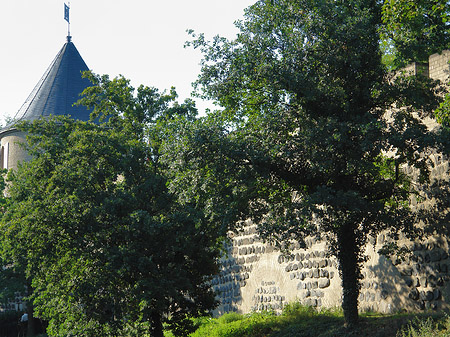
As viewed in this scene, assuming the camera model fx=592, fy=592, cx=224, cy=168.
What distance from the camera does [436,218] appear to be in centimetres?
1101

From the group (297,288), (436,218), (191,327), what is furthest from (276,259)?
(436,218)

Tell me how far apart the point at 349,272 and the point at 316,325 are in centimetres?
177

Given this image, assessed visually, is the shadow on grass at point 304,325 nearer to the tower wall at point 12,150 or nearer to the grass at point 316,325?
the grass at point 316,325

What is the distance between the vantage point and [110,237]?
13.5m

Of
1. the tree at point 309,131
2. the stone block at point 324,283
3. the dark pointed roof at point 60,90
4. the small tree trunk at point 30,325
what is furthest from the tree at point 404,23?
the dark pointed roof at point 60,90

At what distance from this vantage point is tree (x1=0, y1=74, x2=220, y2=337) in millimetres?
13102

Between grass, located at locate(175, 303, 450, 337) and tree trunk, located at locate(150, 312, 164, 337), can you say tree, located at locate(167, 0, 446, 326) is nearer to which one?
grass, located at locate(175, 303, 450, 337)

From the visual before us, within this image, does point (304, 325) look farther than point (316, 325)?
Yes

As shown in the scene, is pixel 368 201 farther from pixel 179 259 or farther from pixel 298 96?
pixel 179 259

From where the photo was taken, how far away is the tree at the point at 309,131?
34.4 feet

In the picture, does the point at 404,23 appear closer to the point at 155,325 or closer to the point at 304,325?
the point at 304,325

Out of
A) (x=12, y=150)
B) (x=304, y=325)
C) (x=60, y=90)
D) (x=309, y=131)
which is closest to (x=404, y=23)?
(x=309, y=131)

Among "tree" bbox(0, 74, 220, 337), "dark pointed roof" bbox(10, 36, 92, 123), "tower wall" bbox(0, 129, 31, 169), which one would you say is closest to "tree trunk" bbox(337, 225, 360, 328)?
"tree" bbox(0, 74, 220, 337)

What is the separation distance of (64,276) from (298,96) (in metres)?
7.26
